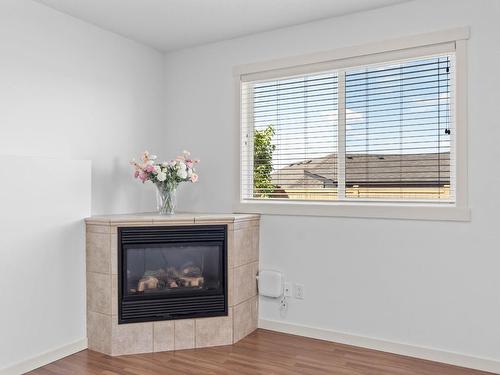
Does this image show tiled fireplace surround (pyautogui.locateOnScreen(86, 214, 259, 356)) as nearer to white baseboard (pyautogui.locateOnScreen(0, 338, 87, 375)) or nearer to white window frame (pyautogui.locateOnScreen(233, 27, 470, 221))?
white baseboard (pyautogui.locateOnScreen(0, 338, 87, 375))

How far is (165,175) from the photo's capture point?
3361 mm

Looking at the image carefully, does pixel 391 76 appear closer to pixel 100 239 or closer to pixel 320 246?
pixel 320 246

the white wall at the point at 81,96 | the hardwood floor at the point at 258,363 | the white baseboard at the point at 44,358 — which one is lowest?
the hardwood floor at the point at 258,363

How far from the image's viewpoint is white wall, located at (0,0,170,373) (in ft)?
8.88

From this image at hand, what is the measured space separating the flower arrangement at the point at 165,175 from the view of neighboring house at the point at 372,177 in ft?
2.54

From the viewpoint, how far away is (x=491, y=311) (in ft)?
8.89

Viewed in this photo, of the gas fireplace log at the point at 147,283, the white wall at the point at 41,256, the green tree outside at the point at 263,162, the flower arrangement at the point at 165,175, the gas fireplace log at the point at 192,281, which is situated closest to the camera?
the white wall at the point at 41,256

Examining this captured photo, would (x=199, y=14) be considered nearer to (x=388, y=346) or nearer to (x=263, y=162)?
(x=263, y=162)

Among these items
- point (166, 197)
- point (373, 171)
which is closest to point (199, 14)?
point (166, 197)

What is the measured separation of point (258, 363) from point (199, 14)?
2.59m

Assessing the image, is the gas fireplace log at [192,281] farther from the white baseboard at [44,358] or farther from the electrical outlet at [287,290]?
the white baseboard at [44,358]

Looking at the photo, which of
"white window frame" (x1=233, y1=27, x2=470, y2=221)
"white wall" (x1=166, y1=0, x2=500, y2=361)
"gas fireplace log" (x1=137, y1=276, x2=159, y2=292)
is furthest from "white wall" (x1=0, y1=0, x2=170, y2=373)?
"white window frame" (x1=233, y1=27, x2=470, y2=221)

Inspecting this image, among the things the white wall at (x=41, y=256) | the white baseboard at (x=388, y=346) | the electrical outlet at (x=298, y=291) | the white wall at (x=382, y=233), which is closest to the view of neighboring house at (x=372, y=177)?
the white wall at (x=382, y=233)

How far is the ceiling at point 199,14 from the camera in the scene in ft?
9.84
